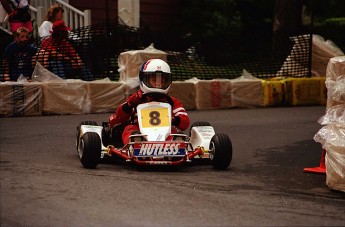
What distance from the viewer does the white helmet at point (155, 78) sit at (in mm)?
9211

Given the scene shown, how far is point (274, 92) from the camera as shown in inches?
645

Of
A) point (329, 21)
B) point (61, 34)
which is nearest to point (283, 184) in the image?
point (61, 34)

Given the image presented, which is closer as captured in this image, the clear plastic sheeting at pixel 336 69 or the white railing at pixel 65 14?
the clear plastic sheeting at pixel 336 69

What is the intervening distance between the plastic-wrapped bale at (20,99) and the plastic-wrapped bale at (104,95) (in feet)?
→ 2.99

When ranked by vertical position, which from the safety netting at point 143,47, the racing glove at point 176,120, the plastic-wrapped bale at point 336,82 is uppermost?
the safety netting at point 143,47

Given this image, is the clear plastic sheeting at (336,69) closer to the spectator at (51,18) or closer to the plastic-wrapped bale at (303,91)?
the spectator at (51,18)

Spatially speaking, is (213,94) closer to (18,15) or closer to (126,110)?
(18,15)

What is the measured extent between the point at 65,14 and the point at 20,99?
612cm

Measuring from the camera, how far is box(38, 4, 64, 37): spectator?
1551 centimetres

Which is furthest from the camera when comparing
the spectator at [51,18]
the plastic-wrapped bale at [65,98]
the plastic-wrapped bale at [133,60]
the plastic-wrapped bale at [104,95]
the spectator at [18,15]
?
the spectator at [51,18]

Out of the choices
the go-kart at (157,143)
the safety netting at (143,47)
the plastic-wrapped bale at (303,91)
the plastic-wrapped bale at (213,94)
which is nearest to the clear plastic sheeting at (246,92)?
the plastic-wrapped bale at (213,94)

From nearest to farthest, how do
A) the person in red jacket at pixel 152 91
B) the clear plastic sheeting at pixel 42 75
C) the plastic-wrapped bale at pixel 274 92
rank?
the person in red jacket at pixel 152 91, the clear plastic sheeting at pixel 42 75, the plastic-wrapped bale at pixel 274 92

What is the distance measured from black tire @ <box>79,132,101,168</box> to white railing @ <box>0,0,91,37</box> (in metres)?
10.6

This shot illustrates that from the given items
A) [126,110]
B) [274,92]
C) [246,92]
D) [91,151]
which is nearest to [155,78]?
[126,110]
